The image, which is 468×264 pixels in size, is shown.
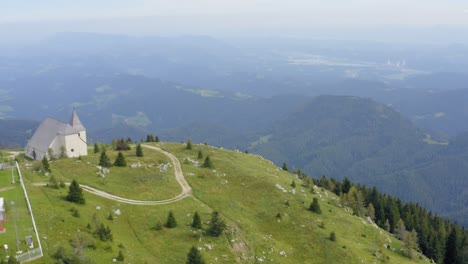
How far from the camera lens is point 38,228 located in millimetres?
51188

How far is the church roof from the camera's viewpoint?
102 metres

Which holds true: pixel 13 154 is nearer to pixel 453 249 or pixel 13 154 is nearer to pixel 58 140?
pixel 58 140

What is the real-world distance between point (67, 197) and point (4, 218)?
445 inches

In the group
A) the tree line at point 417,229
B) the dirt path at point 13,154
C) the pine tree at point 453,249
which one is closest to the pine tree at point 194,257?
the tree line at point 417,229

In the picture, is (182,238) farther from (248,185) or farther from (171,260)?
(248,185)

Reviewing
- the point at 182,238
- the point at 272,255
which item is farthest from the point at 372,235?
the point at 182,238

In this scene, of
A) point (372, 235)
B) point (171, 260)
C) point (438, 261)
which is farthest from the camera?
point (438, 261)

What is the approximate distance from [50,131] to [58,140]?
14.8 feet

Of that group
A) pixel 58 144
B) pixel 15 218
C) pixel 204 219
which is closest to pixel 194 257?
pixel 204 219

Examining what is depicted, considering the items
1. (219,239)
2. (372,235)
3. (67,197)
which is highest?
(67,197)

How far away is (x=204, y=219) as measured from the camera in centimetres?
6931

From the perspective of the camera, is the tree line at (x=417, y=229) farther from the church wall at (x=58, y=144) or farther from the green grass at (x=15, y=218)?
the green grass at (x=15, y=218)

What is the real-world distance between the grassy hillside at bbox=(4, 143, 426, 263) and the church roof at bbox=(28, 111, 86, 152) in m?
17.3

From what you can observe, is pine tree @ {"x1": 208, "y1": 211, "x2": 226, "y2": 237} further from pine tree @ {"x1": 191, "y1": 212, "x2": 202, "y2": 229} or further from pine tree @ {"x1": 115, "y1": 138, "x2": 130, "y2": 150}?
pine tree @ {"x1": 115, "y1": 138, "x2": 130, "y2": 150}
